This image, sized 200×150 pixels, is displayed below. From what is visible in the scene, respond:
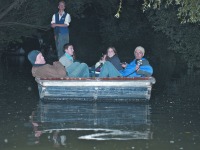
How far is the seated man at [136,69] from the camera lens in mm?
15117

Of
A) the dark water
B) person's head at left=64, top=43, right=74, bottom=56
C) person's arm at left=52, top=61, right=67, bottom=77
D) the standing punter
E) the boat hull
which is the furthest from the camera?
the standing punter

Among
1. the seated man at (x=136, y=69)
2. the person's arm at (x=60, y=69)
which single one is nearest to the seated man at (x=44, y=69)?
the person's arm at (x=60, y=69)

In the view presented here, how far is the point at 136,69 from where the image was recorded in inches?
599

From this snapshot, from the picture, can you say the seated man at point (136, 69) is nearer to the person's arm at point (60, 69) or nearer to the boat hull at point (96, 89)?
the boat hull at point (96, 89)

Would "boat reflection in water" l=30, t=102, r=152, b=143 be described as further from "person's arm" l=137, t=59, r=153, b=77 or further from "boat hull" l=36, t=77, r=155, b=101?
"person's arm" l=137, t=59, r=153, b=77

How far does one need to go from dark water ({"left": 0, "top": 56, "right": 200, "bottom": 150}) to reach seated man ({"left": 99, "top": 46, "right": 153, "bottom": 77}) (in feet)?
2.64

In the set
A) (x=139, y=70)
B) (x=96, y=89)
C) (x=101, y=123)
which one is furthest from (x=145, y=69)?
(x=101, y=123)

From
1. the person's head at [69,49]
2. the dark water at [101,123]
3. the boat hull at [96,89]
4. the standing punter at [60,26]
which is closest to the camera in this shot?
the dark water at [101,123]

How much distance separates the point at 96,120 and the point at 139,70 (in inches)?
126

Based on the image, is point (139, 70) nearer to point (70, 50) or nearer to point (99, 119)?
point (70, 50)

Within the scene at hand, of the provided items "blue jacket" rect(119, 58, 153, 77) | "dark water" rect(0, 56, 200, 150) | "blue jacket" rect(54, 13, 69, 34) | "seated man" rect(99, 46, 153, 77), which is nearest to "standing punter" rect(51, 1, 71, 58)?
"blue jacket" rect(54, 13, 69, 34)

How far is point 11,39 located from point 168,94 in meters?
14.7

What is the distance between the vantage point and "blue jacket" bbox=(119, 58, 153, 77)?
15.1 m

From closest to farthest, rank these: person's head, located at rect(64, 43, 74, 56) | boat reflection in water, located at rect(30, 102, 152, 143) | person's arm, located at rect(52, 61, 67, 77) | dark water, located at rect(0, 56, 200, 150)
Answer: dark water, located at rect(0, 56, 200, 150) → boat reflection in water, located at rect(30, 102, 152, 143) → person's arm, located at rect(52, 61, 67, 77) → person's head, located at rect(64, 43, 74, 56)
